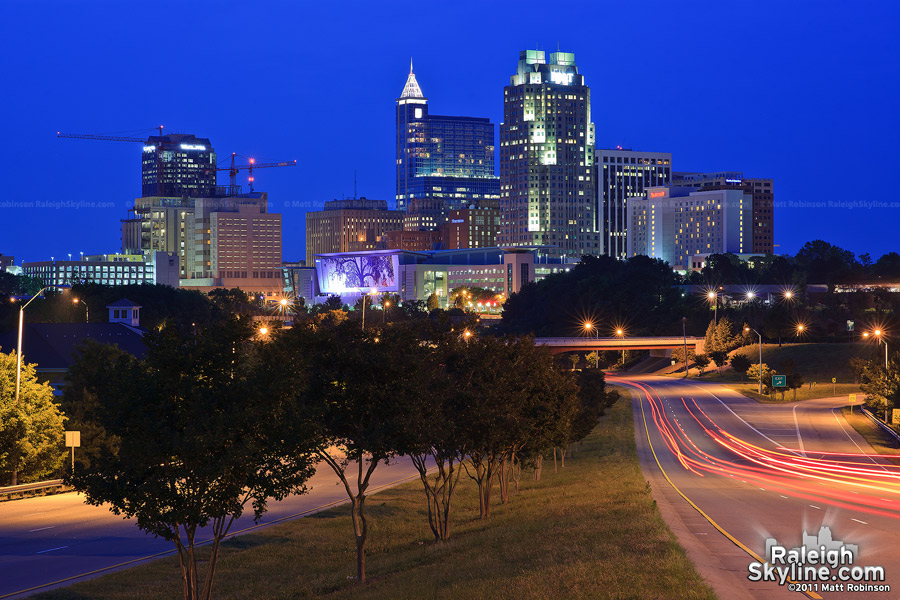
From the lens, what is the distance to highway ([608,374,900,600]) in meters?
25.7

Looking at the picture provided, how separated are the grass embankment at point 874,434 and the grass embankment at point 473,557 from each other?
2824 centimetres

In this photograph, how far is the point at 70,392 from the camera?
202 feet

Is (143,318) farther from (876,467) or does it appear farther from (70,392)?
(876,467)

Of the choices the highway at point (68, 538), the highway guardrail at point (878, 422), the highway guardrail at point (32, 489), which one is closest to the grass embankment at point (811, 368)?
the highway guardrail at point (878, 422)

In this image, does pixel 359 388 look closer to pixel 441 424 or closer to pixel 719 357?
pixel 441 424

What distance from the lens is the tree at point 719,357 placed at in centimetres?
14012

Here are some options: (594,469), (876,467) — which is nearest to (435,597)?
(594,469)

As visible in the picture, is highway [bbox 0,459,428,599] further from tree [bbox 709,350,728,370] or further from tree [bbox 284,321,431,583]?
tree [bbox 709,350,728,370]

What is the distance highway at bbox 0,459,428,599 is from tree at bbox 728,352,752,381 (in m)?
93.1

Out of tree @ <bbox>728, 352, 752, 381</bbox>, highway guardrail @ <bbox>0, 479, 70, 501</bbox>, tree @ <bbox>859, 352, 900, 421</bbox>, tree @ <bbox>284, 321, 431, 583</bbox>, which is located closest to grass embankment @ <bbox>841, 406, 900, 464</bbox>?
tree @ <bbox>859, 352, 900, 421</bbox>

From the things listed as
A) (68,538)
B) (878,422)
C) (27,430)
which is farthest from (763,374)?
(68,538)

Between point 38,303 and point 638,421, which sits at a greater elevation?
point 38,303

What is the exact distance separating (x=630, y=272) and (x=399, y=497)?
155607mm

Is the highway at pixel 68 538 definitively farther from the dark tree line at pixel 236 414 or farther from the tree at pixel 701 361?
the tree at pixel 701 361
